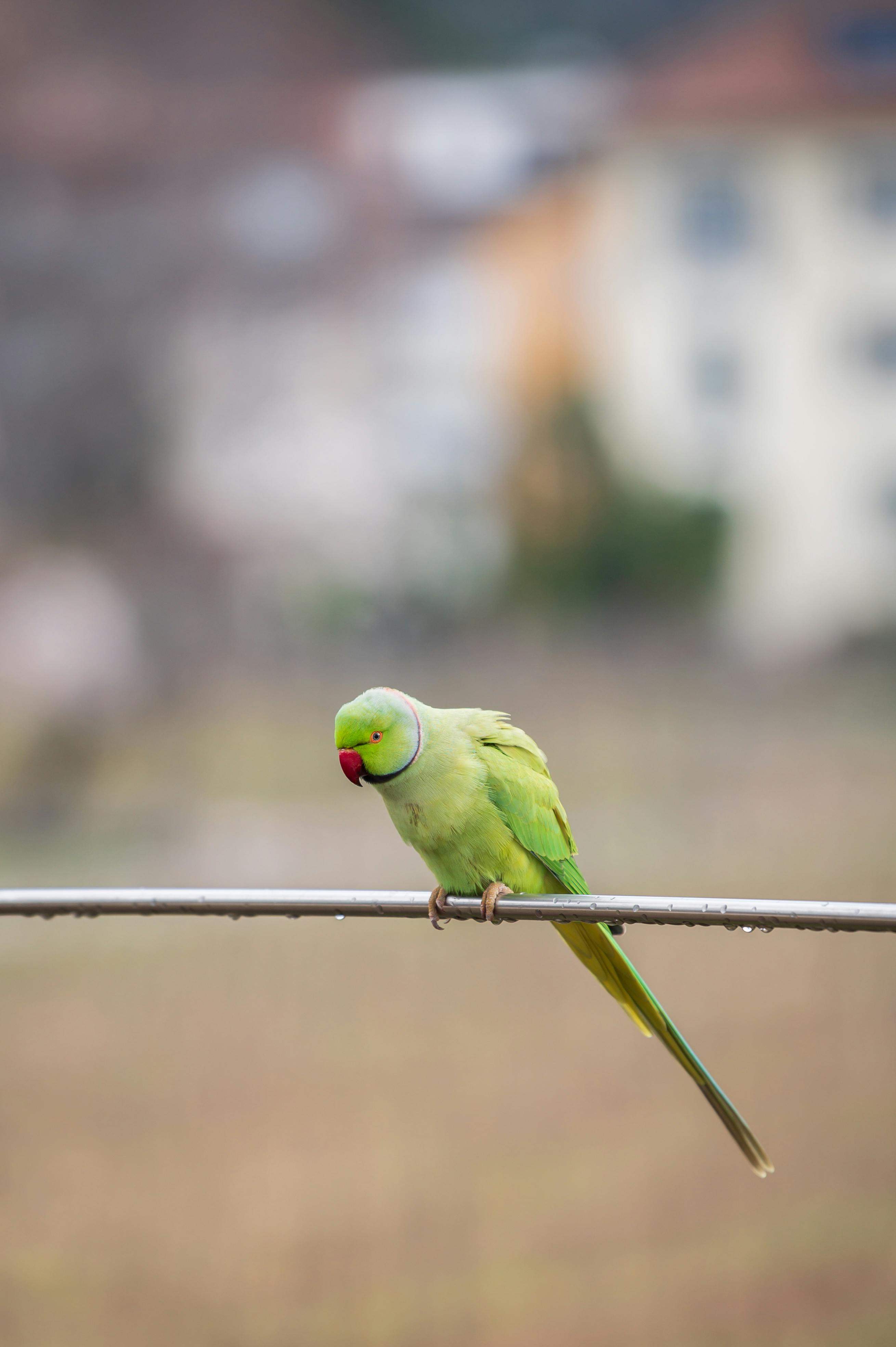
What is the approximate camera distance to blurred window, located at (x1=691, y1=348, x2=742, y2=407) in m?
14.0

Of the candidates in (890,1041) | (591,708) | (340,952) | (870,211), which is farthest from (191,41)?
(890,1041)

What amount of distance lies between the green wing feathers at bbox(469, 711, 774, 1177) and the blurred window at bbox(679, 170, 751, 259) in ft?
43.1

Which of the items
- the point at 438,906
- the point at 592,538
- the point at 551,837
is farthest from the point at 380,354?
the point at 438,906

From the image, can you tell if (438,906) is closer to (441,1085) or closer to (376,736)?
(376,736)

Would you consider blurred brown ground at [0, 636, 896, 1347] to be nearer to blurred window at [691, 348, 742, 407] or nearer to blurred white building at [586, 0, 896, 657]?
blurred white building at [586, 0, 896, 657]

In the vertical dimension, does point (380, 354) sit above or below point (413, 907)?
above

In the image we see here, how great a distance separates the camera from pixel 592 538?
1415 centimetres

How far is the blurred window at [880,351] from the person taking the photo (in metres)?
12.8

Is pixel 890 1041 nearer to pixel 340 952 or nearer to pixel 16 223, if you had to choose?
pixel 340 952

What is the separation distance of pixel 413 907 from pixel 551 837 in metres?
0.70

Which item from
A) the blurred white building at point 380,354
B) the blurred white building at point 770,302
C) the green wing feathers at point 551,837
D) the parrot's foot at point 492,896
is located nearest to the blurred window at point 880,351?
the blurred white building at point 770,302

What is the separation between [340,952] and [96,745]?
170 inches

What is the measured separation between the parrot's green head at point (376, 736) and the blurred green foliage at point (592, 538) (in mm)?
12749

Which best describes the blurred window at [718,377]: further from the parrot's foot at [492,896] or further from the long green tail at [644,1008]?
the long green tail at [644,1008]
